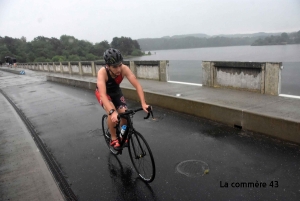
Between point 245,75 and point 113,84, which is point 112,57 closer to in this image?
point 113,84

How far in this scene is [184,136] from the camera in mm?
5676

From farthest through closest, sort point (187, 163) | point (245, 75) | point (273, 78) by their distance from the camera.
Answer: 1. point (245, 75)
2. point (273, 78)
3. point (187, 163)

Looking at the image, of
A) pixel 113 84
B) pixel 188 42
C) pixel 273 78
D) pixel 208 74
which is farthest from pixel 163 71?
pixel 188 42

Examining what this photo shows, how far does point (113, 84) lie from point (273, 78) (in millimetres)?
5378

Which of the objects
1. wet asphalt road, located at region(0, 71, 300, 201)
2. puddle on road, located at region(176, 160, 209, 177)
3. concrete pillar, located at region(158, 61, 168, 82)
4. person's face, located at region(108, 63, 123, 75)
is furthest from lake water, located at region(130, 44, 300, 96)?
person's face, located at region(108, 63, 123, 75)

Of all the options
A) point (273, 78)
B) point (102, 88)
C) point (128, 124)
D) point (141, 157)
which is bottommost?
point (141, 157)

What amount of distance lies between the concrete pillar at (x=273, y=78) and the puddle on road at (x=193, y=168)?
447 cm

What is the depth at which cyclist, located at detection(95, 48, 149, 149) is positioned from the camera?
3.84 metres

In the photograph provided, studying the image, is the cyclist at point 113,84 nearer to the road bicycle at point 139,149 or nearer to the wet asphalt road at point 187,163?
the road bicycle at point 139,149

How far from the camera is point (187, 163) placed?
4371 millimetres

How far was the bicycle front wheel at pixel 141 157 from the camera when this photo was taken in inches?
147

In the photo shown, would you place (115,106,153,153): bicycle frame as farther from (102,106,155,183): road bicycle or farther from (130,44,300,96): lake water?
(130,44,300,96): lake water

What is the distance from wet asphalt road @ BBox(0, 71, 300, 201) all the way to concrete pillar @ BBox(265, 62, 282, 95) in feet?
8.37

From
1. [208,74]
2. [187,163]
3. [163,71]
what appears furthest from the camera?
[163,71]
